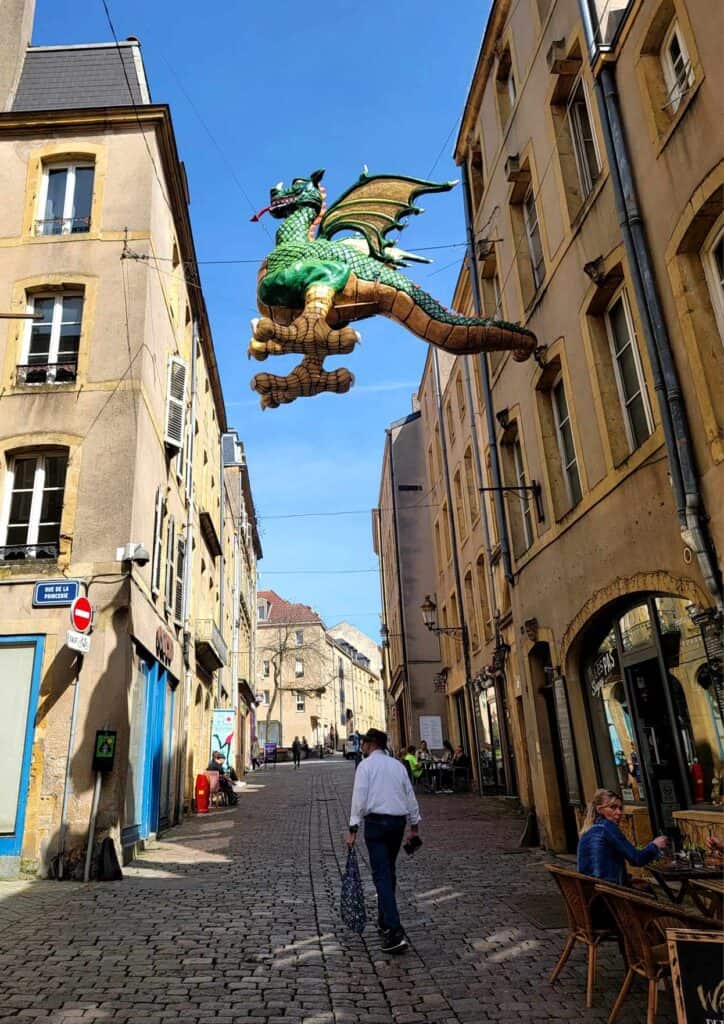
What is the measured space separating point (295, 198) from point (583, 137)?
4201 millimetres

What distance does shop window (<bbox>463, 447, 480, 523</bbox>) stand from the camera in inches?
890

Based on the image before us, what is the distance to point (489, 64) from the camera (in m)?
13.9

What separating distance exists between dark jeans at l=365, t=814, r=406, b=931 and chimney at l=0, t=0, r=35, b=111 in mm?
15954

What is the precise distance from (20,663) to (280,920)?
578 centimetres

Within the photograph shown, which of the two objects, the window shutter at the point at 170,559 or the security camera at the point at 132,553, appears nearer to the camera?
the security camera at the point at 132,553

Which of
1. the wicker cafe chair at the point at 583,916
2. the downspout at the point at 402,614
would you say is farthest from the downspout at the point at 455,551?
the wicker cafe chair at the point at 583,916

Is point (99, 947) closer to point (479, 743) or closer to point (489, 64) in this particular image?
point (489, 64)

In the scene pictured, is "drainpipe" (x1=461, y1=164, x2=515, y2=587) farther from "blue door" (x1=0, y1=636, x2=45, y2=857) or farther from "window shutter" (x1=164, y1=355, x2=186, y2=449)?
"blue door" (x1=0, y1=636, x2=45, y2=857)

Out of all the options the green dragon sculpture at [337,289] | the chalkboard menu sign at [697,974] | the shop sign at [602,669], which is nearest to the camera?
the chalkboard menu sign at [697,974]

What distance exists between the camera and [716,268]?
6902mm

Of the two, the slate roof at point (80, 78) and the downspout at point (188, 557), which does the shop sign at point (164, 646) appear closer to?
the downspout at point (188, 557)

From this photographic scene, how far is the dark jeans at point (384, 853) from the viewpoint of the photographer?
616 centimetres

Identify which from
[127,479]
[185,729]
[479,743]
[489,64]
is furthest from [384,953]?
[479,743]

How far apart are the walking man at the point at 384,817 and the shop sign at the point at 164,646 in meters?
8.15
